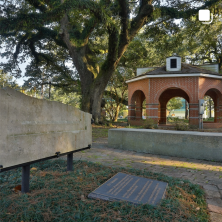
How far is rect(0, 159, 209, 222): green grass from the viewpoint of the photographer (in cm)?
217

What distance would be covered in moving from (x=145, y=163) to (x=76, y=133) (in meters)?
2.36

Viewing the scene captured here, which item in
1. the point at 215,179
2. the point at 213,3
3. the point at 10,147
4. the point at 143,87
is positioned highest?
the point at 213,3

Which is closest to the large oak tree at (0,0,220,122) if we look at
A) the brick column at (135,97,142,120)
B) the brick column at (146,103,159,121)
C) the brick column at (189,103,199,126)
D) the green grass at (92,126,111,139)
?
the green grass at (92,126,111,139)

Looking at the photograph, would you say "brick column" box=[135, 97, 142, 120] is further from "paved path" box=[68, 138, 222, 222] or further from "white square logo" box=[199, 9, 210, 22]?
"paved path" box=[68, 138, 222, 222]

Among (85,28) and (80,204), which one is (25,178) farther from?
(85,28)

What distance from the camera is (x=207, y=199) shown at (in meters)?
2.96

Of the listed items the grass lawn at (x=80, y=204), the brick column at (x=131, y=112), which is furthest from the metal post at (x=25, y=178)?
the brick column at (x=131, y=112)

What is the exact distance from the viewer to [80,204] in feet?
7.93

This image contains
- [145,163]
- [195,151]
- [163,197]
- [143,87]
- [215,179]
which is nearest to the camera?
[163,197]

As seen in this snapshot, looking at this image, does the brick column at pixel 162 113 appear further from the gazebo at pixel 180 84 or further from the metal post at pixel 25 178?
the metal post at pixel 25 178

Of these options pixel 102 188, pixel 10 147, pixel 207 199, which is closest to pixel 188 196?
pixel 207 199

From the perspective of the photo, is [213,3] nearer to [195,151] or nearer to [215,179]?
[195,151]

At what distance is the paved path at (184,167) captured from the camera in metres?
3.00

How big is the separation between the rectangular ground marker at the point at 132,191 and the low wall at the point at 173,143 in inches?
118
